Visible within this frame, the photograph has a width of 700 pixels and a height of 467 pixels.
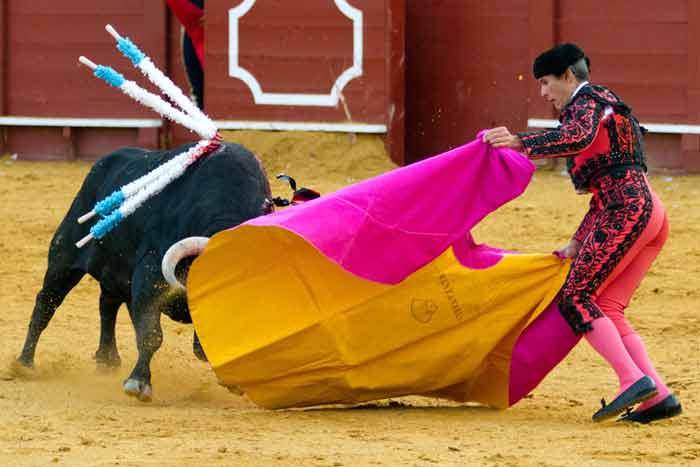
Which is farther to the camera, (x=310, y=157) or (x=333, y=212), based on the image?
(x=310, y=157)

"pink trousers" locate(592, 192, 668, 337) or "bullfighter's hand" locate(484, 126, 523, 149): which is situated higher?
"bullfighter's hand" locate(484, 126, 523, 149)

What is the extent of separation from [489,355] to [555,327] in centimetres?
19

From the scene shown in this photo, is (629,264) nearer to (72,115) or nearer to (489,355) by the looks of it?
(489,355)

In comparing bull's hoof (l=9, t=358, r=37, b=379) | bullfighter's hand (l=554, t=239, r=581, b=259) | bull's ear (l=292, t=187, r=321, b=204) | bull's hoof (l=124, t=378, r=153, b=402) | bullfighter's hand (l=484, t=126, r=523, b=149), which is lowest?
bull's hoof (l=9, t=358, r=37, b=379)

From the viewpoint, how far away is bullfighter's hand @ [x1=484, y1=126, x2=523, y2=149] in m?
3.86

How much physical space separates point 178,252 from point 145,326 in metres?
0.30

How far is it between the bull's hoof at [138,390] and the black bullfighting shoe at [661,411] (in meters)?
1.39

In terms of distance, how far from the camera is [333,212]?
3.96 metres

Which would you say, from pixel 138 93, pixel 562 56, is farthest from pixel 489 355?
pixel 138 93

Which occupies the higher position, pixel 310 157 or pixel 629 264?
pixel 629 264

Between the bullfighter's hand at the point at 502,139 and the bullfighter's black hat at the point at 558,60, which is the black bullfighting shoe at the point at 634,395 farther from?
the bullfighter's black hat at the point at 558,60

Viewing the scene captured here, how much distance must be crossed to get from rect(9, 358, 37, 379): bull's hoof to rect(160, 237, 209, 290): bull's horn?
842mm

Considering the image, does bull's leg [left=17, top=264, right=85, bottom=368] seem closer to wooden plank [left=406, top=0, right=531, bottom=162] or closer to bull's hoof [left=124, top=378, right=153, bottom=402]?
bull's hoof [left=124, top=378, right=153, bottom=402]

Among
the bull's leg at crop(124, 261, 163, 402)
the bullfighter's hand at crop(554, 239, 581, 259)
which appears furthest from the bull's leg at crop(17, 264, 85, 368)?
the bullfighter's hand at crop(554, 239, 581, 259)
